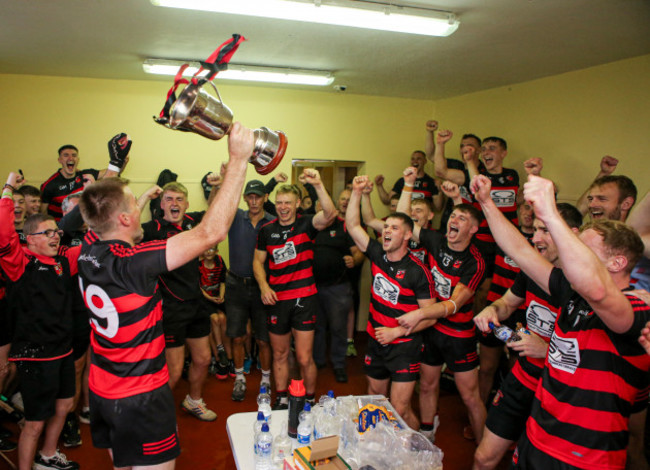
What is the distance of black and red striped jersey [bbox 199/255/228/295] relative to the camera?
4.43 m

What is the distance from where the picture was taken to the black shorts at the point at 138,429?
191 cm

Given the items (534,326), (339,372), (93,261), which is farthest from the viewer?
(339,372)

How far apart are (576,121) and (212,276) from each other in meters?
4.06

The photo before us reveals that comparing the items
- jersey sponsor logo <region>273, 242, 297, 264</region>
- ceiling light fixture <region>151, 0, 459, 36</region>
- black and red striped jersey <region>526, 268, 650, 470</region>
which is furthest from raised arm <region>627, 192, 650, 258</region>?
jersey sponsor logo <region>273, 242, 297, 264</region>

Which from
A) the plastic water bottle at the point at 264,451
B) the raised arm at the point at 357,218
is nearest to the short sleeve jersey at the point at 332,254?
the raised arm at the point at 357,218

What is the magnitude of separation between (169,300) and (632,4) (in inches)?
148

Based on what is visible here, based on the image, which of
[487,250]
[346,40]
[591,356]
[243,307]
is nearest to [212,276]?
[243,307]

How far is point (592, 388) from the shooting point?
1.68m

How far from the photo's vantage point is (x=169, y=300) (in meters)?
3.26

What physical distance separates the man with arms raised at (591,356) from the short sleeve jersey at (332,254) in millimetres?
2783

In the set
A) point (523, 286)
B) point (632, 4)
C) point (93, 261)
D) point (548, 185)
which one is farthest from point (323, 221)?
point (632, 4)

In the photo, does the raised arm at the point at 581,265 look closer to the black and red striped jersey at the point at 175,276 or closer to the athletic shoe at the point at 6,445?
the black and red striped jersey at the point at 175,276

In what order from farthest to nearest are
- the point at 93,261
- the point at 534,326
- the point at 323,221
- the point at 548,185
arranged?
the point at 323,221 < the point at 534,326 < the point at 93,261 < the point at 548,185

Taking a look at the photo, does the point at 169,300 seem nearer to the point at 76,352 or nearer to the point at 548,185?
the point at 76,352
